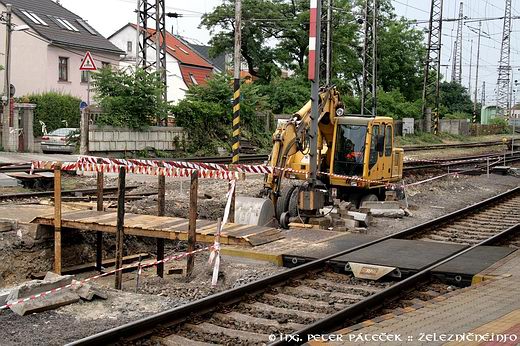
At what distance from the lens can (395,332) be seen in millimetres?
7262

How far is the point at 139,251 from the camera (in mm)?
15359

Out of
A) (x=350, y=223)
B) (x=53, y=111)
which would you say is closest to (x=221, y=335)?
(x=350, y=223)

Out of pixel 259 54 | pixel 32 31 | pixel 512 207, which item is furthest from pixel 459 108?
pixel 512 207

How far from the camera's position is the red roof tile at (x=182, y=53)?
216 feet

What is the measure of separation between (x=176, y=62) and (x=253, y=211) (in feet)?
170

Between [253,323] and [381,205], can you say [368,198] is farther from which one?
[253,323]

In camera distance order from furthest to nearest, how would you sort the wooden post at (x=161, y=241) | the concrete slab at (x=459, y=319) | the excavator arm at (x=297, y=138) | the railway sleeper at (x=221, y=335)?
the excavator arm at (x=297, y=138) → the wooden post at (x=161, y=241) → the railway sleeper at (x=221, y=335) → the concrete slab at (x=459, y=319)

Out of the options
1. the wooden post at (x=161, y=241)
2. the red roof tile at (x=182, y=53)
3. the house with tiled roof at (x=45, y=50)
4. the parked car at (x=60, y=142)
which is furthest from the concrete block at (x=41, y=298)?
the red roof tile at (x=182, y=53)

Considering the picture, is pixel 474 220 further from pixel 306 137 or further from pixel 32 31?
pixel 32 31

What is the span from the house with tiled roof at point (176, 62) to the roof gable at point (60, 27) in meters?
5.18

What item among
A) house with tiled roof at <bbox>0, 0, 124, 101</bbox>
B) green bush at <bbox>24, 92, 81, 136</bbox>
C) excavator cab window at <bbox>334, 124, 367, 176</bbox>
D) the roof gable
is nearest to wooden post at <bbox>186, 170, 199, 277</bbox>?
excavator cab window at <bbox>334, 124, 367, 176</bbox>

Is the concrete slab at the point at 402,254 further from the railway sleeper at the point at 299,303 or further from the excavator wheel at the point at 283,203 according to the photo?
the excavator wheel at the point at 283,203

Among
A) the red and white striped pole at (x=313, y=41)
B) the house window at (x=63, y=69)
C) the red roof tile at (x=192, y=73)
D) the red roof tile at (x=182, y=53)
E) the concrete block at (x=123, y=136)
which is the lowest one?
the concrete block at (x=123, y=136)

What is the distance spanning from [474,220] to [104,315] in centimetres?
1110
